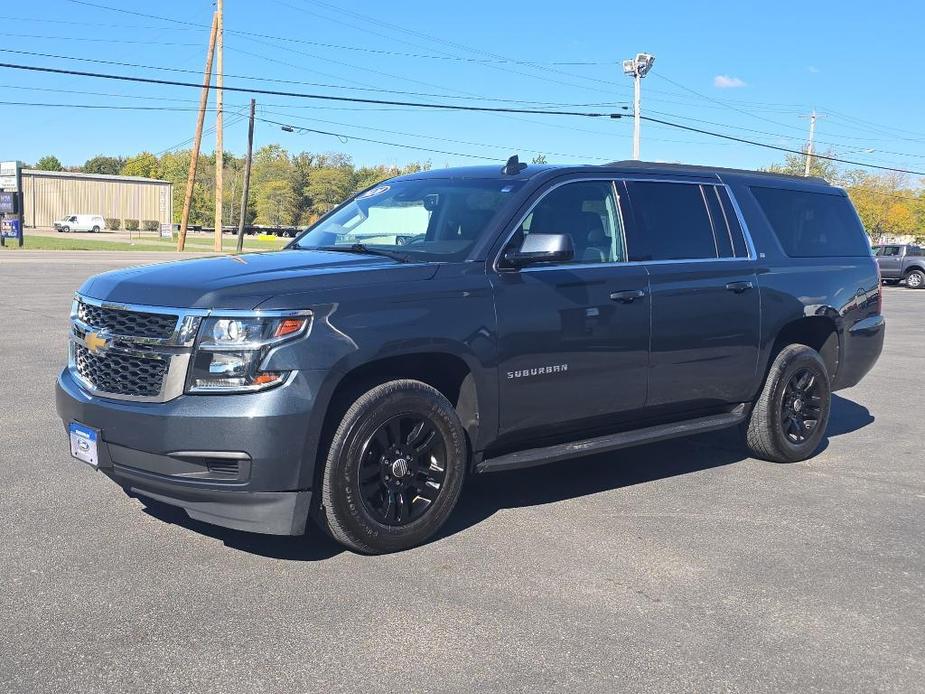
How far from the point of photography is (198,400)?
4094 mm

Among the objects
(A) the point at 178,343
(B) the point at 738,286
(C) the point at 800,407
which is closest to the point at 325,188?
(C) the point at 800,407

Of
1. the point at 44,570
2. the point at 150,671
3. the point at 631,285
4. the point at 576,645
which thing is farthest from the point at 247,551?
the point at 631,285

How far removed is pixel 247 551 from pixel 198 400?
36.5 inches

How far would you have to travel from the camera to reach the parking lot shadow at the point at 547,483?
4.75 m

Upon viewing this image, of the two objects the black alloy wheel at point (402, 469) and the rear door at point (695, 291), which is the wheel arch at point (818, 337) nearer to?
the rear door at point (695, 291)

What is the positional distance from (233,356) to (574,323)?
6.30ft

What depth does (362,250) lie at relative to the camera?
532 centimetres

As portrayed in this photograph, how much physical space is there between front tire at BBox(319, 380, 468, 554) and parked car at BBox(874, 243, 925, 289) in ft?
115

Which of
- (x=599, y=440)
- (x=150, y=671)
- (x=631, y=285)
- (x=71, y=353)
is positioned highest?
(x=631, y=285)

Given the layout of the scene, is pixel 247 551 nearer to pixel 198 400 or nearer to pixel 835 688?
pixel 198 400

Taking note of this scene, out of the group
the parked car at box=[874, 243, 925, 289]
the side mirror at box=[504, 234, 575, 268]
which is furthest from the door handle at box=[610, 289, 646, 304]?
the parked car at box=[874, 243, 925, 289]

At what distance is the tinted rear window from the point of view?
670 centimetres

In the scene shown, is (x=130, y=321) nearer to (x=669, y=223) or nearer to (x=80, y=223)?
(x=669, y=223)

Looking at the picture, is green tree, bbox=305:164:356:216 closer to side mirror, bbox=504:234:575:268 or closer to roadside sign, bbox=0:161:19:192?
roadside sign, bbox=0:161:19:192
